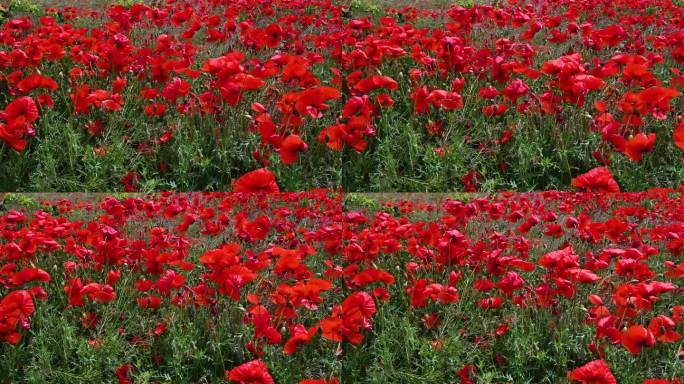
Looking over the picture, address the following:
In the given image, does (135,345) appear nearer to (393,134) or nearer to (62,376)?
(62,376)

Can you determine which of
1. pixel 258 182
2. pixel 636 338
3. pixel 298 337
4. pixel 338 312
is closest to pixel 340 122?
pixel 258 182

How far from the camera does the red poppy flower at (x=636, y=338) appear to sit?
144 inches

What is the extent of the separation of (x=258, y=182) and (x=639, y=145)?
7.36 feet

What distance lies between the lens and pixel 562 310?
4.52 meters

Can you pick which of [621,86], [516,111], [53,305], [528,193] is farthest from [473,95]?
[53,305]

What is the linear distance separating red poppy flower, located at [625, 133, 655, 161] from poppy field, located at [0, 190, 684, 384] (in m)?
0.46

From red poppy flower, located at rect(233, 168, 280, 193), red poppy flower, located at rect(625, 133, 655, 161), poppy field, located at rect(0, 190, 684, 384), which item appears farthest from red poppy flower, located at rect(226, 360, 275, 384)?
red poppy flower, located at rect(625, 133, 655, 161)

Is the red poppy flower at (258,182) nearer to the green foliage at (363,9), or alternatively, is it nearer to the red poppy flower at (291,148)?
the red poppy flower at (291,148)

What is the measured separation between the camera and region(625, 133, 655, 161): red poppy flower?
466cm

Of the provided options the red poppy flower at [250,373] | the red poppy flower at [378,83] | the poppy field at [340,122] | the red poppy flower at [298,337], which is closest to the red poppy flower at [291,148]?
the poppy field at [340,122]

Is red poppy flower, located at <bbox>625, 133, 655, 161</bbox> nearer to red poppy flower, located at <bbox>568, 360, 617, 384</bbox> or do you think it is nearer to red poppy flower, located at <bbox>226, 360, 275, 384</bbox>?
red poppy flower, located at <bbox>568, 360, 617, 384</bbox>

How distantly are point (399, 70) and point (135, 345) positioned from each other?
3066 millimetres

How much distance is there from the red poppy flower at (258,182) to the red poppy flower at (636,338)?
6.24 ft

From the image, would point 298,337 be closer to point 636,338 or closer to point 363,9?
point 636,338
